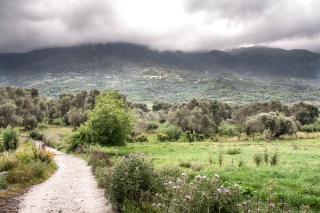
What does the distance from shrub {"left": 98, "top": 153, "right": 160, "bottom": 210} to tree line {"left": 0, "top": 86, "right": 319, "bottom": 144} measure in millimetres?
41380

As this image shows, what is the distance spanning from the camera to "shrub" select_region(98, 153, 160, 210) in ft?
32.1

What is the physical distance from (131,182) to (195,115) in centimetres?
6063

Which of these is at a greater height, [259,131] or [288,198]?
[288,198]

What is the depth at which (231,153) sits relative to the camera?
3266 centimetres

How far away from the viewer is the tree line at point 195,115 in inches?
2495

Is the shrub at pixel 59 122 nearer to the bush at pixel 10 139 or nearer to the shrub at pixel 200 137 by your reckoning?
the shrub at pixel 200 137

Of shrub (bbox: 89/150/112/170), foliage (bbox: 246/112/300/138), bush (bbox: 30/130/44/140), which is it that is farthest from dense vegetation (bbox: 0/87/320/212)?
bush (bbox: 30/130/44/140)

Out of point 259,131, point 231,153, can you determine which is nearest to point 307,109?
point 259,131

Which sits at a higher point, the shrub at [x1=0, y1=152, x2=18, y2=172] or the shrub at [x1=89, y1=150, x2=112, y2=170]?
the shrub at [x1=0, y1=152, x2=18, y2=172]

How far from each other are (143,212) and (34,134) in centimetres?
5838

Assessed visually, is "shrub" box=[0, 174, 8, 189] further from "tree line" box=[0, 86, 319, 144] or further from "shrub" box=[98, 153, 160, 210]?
"tree line" box=[0, 86, 319, 144]

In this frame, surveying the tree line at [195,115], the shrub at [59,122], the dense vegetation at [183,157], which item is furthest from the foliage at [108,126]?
the shrub at [59,122]

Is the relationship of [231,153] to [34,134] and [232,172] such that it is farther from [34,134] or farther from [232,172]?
[34,134]

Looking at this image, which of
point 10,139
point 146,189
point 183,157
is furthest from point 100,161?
point 10,139
